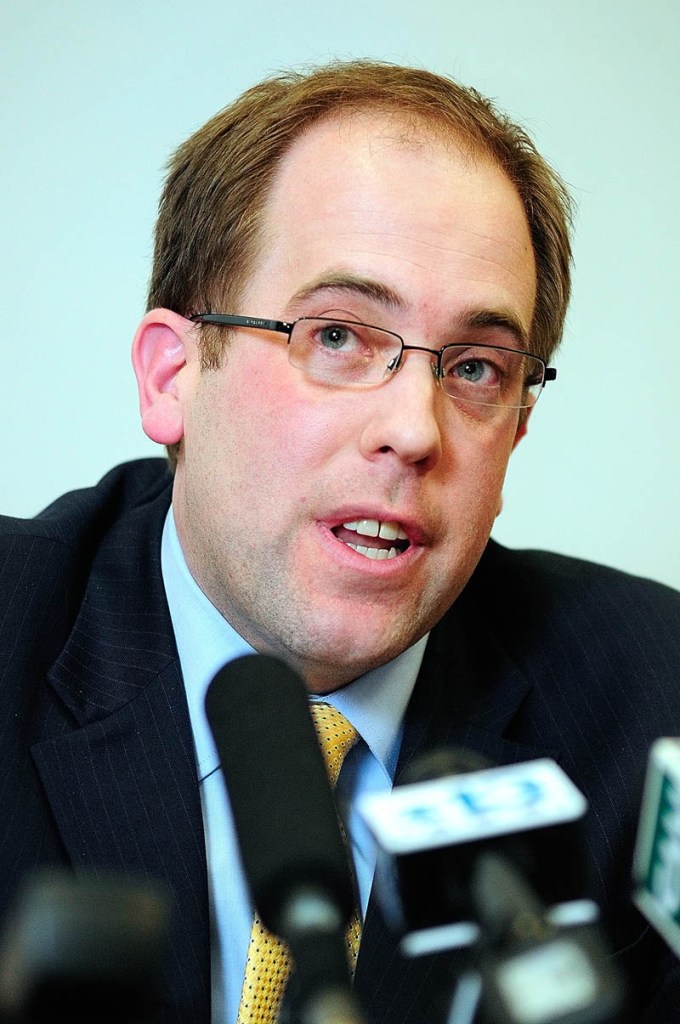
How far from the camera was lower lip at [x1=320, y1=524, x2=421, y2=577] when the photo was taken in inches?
51.9

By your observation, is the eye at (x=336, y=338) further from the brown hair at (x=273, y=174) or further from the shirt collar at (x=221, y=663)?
the shirt collar at (x=221, y=663)

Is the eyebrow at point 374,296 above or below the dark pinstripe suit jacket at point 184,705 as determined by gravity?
above

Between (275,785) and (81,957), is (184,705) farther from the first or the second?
(81,957)

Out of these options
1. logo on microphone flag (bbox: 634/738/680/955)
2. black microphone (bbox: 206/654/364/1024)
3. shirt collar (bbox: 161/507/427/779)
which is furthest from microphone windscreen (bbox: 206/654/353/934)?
shirt collar (bbox: 161/507/427/779)

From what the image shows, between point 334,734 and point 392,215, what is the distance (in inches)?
25.4

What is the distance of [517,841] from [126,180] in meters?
1.83

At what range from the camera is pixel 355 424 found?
4.33 ft

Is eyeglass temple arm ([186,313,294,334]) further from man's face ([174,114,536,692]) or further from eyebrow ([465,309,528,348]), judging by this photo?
eyebrow ([465,309,528,348])

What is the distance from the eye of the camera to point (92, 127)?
2.18 m

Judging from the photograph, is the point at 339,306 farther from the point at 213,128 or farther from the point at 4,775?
the point at 4,775

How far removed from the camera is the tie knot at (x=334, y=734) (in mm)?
1434

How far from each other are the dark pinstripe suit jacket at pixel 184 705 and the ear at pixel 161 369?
0.19m

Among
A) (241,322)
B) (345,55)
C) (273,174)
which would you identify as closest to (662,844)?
(241,322)

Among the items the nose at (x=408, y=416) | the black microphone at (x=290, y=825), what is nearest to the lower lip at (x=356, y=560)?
the nose at (x=408, y=416)
